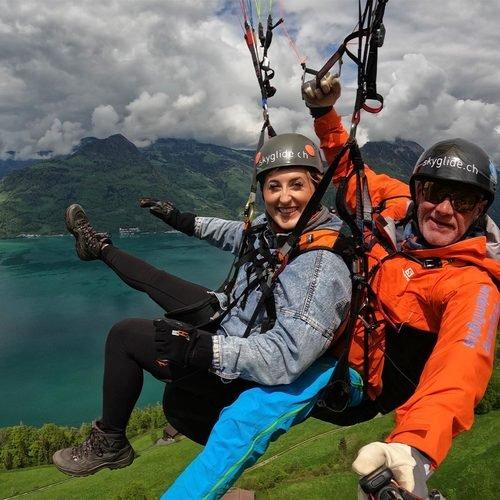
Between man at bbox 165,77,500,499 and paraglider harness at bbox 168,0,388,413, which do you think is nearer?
man at bbox 165,77,500,499

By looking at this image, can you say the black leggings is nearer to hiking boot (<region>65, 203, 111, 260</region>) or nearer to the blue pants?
the blue pants

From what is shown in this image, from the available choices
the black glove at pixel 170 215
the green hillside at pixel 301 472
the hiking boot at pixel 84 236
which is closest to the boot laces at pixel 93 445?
the hiking boot at pixel 84 236

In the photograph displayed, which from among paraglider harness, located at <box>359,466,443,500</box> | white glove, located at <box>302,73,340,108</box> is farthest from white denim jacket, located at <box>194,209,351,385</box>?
white glove, located at <box>302,73,340,108</box>

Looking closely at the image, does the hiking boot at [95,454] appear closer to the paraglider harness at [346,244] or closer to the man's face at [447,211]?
the paraglider harness at [346,244]

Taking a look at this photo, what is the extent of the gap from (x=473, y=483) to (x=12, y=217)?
20271cm

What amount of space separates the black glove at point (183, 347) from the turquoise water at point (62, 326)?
4676 cm

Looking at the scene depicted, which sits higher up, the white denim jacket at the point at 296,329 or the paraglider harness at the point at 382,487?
the white denim jacket at the point at 296,329

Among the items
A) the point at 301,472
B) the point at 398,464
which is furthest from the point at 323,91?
the point at 301,472

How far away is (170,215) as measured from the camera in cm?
396

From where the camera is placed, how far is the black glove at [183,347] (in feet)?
7.30

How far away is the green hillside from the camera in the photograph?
21.2 metres

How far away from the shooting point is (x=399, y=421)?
5.71 ft

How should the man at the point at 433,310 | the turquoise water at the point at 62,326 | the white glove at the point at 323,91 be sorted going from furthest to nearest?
the turquoise water at the point at 62,326
the white glove at the point at 323,91
the man at the point at 433,310

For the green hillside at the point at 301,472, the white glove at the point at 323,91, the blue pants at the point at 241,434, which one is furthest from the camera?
the green hillside at the point at 301,472
